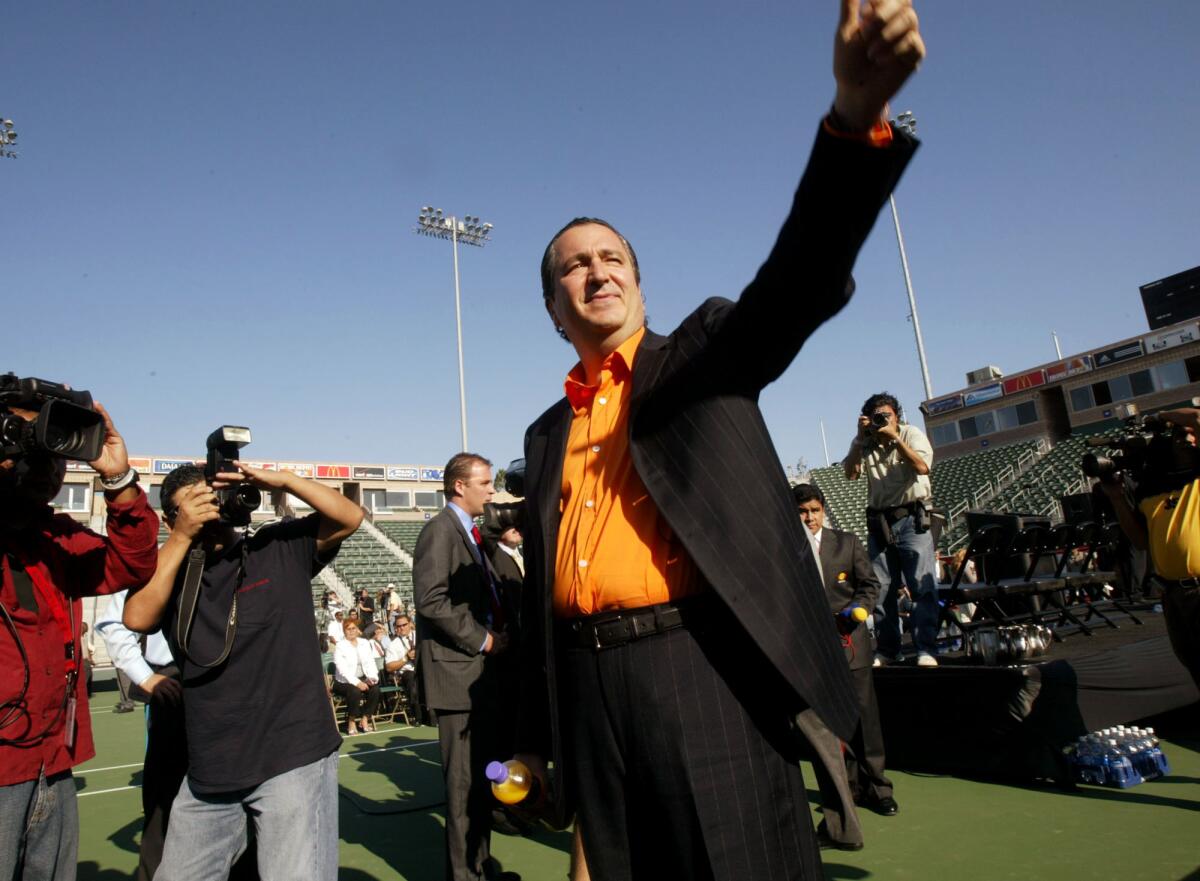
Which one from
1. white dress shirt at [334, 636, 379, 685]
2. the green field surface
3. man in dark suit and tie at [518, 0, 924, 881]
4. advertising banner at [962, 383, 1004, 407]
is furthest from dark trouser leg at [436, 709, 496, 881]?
advertising banner at [962, 383, 1004, 407]

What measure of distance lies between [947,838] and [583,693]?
382cm

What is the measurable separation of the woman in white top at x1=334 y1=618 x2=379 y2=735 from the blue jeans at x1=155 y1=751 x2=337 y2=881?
881 centimetres

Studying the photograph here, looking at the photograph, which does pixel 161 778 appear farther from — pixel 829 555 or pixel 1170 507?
pixel 1170 507

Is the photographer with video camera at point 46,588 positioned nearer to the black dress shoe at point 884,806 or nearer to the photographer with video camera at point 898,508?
the black dress shoe at point 884,806

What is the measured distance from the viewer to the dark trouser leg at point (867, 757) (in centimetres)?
489

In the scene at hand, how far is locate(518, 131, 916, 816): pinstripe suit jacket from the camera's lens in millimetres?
1144

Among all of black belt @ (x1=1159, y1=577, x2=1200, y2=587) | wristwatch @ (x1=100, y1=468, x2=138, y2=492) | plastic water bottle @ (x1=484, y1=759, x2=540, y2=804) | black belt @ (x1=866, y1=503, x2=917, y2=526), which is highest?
wristwatch @ (x1=100, y1=468, x2=138, y2=492)

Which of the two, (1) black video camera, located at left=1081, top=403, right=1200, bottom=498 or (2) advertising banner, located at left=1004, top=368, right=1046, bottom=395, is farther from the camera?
(2) advertising banner, located at left=1004, top=368, right=1046, bottom=395

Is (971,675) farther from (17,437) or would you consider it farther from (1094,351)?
(1094,351)

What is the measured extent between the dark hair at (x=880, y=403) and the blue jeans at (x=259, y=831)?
4794 mm

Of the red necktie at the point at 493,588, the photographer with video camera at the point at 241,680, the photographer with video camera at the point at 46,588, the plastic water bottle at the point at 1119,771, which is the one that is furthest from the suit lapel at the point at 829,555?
the photographer with video camera at the point at 46,588

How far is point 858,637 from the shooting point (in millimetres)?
4926

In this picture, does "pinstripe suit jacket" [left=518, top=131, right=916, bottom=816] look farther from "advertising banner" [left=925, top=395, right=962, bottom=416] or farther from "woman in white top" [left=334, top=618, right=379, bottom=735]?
"advertising banner" [left=925, top=395, right=962, bottom=416]

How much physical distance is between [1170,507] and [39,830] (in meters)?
5.21
